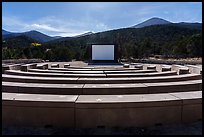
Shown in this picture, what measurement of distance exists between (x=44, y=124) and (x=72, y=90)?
2151 mm

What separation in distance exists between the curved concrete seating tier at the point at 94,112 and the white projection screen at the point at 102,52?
84.4 feet

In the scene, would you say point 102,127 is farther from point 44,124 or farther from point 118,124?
point 44,124

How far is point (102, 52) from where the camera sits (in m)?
32.4

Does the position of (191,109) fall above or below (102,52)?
below

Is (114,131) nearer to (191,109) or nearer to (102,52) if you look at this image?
(191,109)

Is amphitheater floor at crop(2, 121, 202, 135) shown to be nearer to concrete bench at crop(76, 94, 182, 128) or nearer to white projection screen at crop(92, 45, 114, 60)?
concrete bench at crop(76, 94, 182, 128)

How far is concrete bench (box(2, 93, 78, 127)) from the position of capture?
250 inches

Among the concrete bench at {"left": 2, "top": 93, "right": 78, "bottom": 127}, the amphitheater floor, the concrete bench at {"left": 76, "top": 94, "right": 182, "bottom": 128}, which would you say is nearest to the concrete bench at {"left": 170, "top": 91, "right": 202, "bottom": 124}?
the concrete bench at {"left": 76, "top": 94, "right": 182, "bottom": 128}

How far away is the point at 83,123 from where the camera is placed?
633 cm

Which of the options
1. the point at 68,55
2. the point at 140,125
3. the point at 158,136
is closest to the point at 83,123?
the point at 140,125

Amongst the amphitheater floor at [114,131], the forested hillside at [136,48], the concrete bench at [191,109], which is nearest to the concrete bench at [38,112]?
the amphitheater floor at [114,131]

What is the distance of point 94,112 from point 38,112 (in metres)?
1.52

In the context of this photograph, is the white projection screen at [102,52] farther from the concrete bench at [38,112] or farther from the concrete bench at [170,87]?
the concrete bench at [38,112]

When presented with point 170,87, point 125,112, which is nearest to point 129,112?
point 125,112
